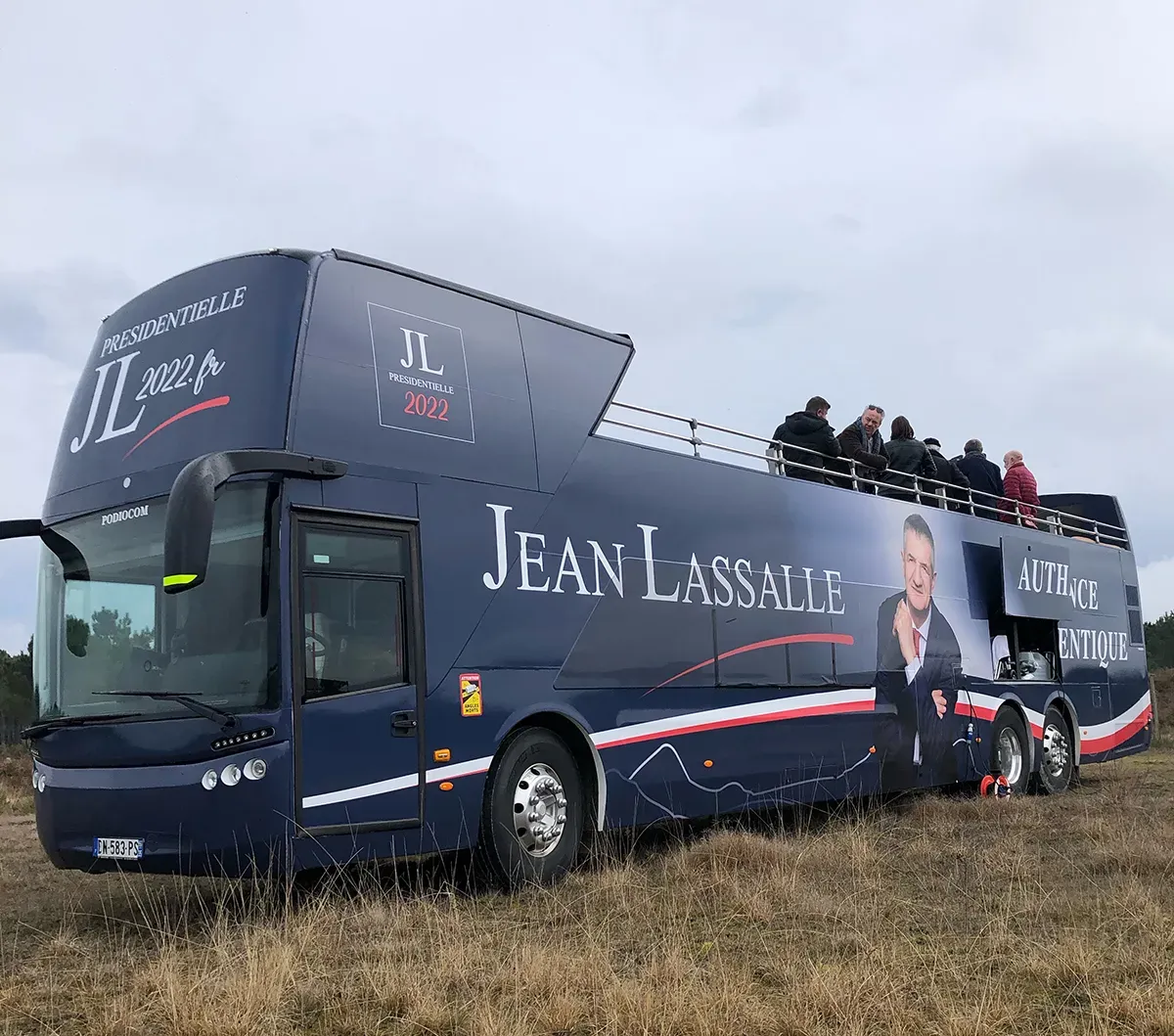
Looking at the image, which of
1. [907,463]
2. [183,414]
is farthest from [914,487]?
[183,414]

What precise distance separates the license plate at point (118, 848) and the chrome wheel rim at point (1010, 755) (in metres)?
11.0

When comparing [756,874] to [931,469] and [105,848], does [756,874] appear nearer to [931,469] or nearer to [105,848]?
[105,848]

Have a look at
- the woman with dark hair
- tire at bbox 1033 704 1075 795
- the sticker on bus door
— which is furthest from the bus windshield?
tire at bbox 1033 704 1075 795

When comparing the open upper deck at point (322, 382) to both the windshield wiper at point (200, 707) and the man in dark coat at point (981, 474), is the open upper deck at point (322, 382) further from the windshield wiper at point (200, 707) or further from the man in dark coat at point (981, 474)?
the man in dark coat at point (981, 474)

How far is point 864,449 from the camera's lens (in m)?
14.1

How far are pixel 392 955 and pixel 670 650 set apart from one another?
4.51m

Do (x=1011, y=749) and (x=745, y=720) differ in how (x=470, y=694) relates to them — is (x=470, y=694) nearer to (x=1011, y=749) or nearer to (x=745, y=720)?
(x=745, y=720)

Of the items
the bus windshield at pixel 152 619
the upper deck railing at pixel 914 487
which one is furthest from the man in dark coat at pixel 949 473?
the bus windshield at pixel 152 619

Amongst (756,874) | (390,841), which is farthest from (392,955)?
(756,874)

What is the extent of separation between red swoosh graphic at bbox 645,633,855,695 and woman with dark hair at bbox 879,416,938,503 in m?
2.50

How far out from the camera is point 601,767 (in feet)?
30.6

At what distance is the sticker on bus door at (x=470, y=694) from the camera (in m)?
8.25

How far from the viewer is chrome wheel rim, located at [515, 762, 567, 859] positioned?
8.70 metres

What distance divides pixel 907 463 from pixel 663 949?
9797 mm
